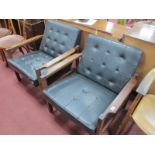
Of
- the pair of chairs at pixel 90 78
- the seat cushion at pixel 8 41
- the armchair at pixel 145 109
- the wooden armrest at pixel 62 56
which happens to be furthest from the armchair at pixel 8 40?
the armchair at pixel 145 109

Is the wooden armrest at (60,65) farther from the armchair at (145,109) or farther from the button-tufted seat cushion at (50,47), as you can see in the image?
the armchair at (145,109)

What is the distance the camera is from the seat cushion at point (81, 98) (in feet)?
3.84

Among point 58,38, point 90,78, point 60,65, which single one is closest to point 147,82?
point 90,78

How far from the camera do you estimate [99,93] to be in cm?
138

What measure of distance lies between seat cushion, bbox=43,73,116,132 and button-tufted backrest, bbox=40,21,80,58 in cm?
42

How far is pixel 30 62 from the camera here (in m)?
1.78

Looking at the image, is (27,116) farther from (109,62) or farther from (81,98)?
(109,62)

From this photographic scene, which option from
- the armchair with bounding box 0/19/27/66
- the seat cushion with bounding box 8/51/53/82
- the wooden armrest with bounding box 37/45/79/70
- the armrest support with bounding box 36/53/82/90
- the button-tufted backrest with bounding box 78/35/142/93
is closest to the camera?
the button-tufted backrest with bounding box 78/35/142/93

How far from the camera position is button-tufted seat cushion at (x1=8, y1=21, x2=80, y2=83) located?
1669mm

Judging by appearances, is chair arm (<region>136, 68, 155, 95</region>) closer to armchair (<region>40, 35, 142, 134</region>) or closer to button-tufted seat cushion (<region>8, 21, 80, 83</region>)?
armchair (<region>40, 35, 142, 134</region>)

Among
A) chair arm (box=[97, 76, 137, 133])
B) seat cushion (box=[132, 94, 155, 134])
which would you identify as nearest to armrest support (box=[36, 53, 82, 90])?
chair arm (box=[97, 76, 137, 133])
